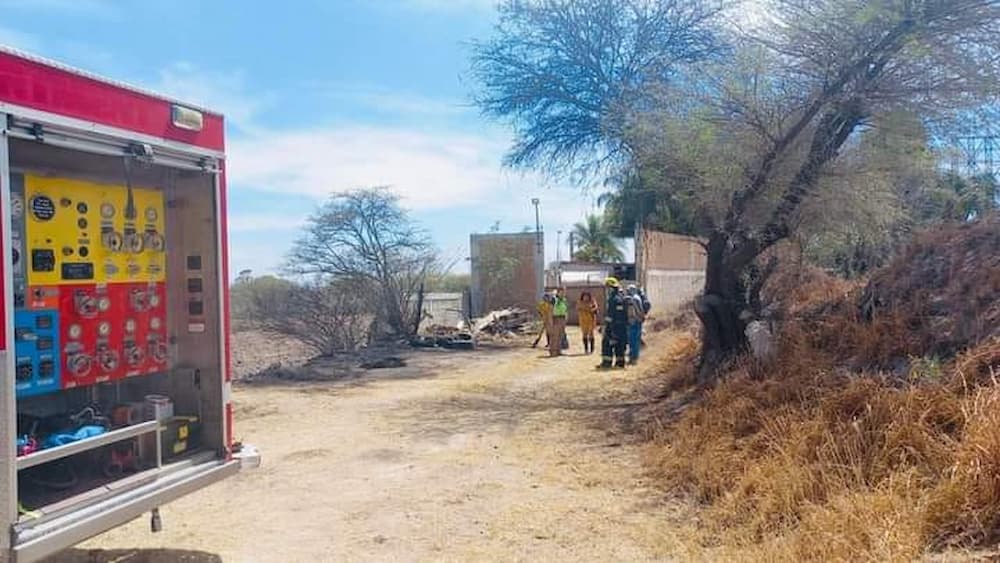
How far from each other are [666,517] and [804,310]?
5616mm

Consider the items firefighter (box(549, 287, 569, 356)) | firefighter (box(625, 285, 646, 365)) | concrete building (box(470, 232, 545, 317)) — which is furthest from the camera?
concrete building (box(470, 232, 545, 317))

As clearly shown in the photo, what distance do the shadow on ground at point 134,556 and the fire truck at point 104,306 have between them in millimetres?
464

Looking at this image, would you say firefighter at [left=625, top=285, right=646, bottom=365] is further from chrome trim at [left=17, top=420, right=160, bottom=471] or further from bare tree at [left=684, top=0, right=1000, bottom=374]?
chrome trim at [left=17, top=420, right=160, bottom=471]

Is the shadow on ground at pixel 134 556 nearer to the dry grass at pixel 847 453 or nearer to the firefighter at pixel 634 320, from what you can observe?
the dry grass at pixel 847 453

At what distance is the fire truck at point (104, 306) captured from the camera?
13.1 feet

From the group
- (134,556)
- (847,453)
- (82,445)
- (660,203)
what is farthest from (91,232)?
(660,203)

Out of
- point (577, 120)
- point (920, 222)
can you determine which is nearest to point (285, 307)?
point (577, 120)

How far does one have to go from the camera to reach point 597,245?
57.8 metres

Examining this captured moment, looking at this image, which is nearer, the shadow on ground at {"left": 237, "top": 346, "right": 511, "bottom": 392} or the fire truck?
the fire truck

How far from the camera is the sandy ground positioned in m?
5.42

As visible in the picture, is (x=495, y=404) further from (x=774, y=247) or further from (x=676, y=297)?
(x=676, y=297)

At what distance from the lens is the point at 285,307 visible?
19.7 metres

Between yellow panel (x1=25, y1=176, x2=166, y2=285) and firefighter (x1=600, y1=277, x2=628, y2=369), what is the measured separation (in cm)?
1018

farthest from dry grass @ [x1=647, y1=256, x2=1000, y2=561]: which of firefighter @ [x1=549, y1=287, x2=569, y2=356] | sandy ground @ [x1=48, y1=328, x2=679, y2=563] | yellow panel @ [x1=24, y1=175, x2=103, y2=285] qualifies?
firefighter @ [x1=549, y1=287, x2=569, y2=356]
